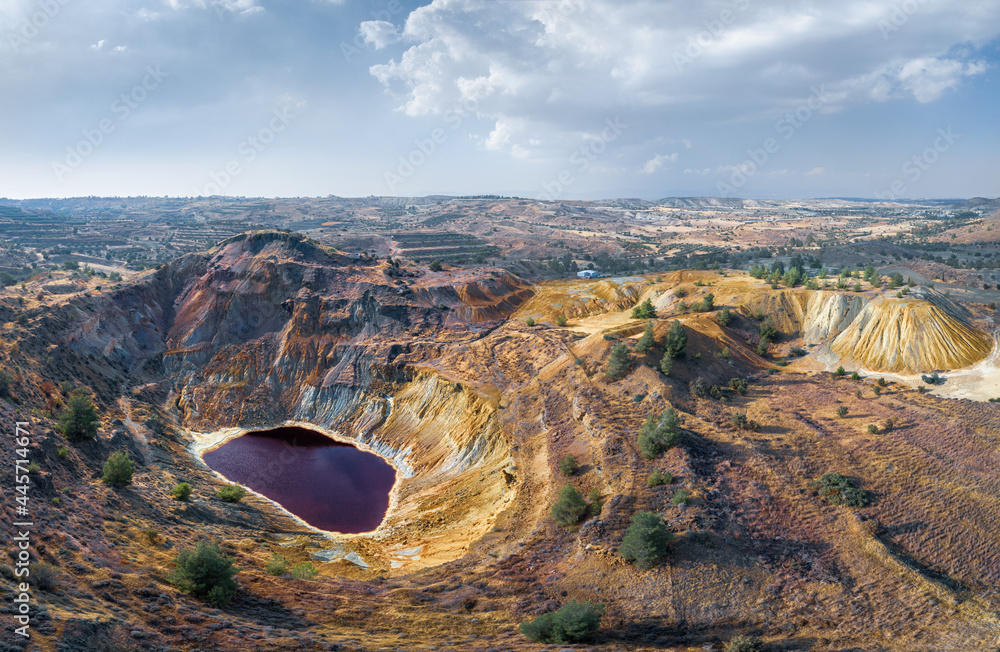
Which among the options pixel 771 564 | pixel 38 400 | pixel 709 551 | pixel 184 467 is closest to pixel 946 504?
pixel 771 564

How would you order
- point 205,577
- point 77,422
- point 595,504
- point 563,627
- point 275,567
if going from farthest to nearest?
point 77,422 < point 595,504 < point 275,567 < point 205,577 < point 563,627

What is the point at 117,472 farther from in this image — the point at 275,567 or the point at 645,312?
the point at 645,312

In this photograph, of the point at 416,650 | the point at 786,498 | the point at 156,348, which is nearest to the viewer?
the point at 416,650

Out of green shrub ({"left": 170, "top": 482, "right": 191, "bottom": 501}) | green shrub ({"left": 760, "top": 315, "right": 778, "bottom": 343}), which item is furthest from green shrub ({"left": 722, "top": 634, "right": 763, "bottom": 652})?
green shrub ({"left": 760, "top": 315, "right": 778, "bottom": 343})

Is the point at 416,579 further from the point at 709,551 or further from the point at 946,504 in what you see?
the point at 946,504

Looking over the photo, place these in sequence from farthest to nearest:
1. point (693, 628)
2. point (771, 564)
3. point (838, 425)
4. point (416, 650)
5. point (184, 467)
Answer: point (184, 467) < point (838, 425) < point (771, 564) < point (693, 628) < point (416, 650)

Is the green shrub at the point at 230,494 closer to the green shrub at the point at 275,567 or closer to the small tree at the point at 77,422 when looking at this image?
the small tree at the point at 77,422

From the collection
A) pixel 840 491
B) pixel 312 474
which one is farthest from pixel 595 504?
pixel 312 474
